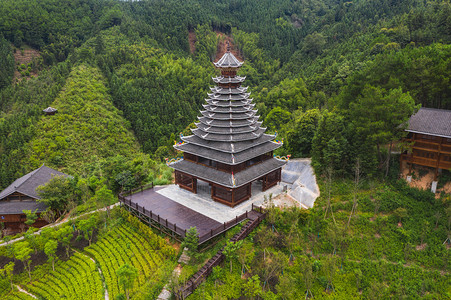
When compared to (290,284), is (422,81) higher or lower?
higher

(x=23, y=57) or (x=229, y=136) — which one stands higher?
(x=23, y=57)

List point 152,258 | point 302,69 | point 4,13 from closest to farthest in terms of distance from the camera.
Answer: point 152,258, point 302,69, point 4,13

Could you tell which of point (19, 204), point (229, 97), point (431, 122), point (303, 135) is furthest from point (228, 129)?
point (19, 204)

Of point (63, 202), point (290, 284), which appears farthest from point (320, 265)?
point (63, 202)

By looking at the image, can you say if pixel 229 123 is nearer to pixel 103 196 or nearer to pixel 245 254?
pixel 245 254

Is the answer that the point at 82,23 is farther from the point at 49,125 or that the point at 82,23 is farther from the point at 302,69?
the point at 302,69
